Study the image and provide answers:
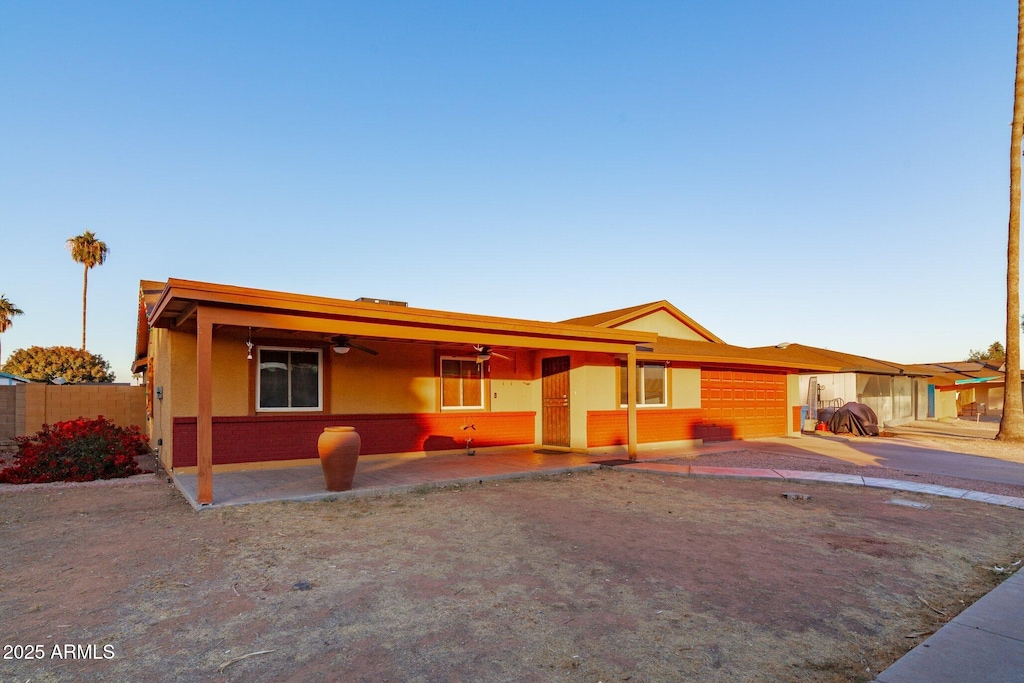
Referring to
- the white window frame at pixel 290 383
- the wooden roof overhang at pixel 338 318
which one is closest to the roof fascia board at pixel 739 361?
the wooden roof overhang at pixel 338 318

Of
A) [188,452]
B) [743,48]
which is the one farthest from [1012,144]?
[188,452]

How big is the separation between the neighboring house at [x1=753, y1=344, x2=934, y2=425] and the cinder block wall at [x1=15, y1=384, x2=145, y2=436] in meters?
21.8

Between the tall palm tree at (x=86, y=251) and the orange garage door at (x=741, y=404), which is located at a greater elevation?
the tall palm tree at (x=86, y=251)

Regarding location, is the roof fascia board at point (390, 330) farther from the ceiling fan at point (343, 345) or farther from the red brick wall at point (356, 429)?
the red brick wall at point (356, 429)

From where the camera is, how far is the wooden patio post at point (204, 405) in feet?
22.9

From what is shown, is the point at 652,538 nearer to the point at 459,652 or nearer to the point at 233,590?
the point at 459,652

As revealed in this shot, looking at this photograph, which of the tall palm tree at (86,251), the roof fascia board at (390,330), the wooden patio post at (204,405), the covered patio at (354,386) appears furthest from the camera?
the tall palm tree at (86,251)

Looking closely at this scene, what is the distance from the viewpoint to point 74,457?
958 centimetres

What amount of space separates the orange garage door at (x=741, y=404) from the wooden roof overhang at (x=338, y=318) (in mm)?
6629

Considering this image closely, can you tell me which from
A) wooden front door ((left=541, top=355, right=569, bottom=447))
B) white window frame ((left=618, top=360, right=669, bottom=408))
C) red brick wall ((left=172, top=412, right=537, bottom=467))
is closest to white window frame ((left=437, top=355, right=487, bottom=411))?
red brick wall ((left=172, top=412, right=537, bottom=467))

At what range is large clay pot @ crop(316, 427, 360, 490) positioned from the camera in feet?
25.5

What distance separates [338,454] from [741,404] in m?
13.4

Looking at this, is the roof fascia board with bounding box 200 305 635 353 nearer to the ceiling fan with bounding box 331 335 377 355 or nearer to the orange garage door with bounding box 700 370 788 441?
the ceiling fan with bounding box 331 335 377 355

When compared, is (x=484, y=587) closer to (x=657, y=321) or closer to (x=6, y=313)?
(x=657, y=321)
